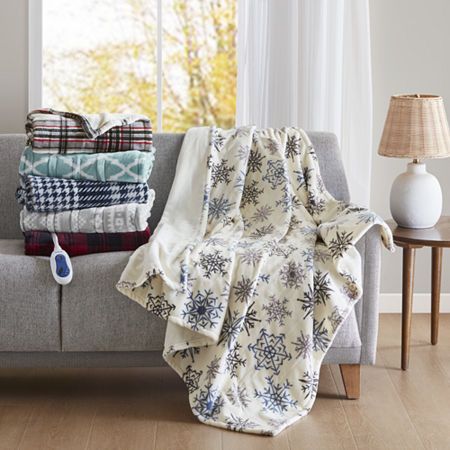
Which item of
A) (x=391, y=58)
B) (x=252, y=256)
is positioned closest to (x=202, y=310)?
(x=252, y=256)

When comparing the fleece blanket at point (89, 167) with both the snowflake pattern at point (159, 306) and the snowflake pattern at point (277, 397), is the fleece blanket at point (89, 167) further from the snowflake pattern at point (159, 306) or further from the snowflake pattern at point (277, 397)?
the snowflake pattern at point (277, 397)

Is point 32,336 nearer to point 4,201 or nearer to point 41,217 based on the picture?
point 41,217

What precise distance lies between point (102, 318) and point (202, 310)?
0.31 meters

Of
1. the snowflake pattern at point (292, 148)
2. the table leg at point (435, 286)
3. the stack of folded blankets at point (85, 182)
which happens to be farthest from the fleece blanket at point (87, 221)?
the table leg at point (435, 286)

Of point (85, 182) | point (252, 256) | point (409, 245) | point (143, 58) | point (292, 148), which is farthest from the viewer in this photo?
point (143, 58)

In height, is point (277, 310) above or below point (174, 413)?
above

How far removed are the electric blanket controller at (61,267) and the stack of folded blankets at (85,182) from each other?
6.1 inches

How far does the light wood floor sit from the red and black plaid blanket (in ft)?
1.46

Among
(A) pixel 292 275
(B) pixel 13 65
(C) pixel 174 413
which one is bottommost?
(C) pixel 174 413

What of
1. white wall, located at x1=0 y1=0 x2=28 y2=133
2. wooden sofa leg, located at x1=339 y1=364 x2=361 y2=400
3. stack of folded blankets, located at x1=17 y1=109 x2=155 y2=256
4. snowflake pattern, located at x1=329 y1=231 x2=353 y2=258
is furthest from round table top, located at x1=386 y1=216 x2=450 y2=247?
white wall, located at x1=0 y1=0 x2=28 y2=133

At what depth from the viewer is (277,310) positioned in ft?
9.48

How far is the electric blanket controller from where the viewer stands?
289cm

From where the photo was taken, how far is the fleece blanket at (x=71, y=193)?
10.3 ft

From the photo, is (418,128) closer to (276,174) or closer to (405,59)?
(276,174)
